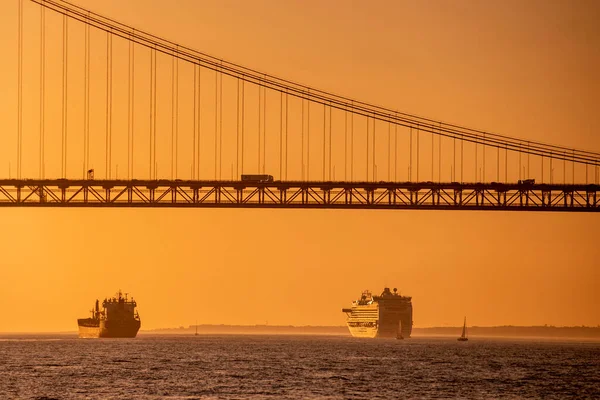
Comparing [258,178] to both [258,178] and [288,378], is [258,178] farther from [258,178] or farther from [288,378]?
[288,378]

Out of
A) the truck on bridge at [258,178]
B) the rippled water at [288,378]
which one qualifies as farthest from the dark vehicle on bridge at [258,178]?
the rippled water at [288,378]

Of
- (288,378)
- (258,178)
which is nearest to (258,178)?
(258,178)

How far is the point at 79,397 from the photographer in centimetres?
7681

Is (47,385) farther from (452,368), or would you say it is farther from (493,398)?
(452,368)

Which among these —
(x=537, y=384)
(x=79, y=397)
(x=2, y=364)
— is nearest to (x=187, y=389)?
(x=79, y=397)

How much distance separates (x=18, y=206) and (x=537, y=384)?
145 ft

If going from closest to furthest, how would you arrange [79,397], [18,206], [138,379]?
[79,397], [138,379], [18,206]

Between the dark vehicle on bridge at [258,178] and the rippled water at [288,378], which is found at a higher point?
the dark vehicle on bridge at [258,178]

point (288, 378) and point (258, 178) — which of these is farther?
point (258, 178)

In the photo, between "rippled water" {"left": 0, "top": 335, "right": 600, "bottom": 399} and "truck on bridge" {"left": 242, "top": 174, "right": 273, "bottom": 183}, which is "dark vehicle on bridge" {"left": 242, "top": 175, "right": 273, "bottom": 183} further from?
"rippled water" {"left": 0, "top": 335, "right": 600, "bottom": 399}

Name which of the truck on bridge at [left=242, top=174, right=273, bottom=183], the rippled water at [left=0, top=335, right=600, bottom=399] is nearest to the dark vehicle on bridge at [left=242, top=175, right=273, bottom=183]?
the truck on bridge at [left=242, top=174, right=273, bottom=183]

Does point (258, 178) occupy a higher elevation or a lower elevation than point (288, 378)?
higher

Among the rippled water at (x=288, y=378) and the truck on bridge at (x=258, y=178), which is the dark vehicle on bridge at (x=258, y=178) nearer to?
the truck on bridge at (x=258, y=178)

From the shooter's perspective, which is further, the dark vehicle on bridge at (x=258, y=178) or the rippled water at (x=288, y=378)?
the dark vehicle on bridge at (x=258, y=178)
